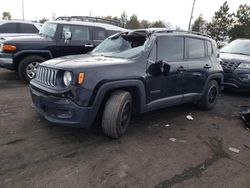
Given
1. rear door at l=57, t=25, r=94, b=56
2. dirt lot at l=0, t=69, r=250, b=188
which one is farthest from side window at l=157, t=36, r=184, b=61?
rear door at l=57, t=25, r=94, b=56

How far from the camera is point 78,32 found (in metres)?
7.77

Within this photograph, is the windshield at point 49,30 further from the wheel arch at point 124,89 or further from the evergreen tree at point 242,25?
the evergreen tree at point 242,25

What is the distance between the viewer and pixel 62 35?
293 inches

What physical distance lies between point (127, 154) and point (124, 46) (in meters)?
2.03

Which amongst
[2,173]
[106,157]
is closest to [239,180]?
[106,157]

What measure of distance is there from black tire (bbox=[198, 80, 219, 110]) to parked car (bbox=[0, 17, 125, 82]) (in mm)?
3825

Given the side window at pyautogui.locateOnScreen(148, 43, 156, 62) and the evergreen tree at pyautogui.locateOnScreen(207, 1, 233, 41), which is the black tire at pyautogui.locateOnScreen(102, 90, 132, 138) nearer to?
the side window at pyautogui.locateOnScreen(148, 43, 156, 62)

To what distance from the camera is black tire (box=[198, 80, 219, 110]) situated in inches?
224

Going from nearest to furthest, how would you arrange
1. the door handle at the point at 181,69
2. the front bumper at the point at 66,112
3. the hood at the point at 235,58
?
the front bumper at the point at 66,112 → the door handle at the point at 181,69 → the hood at the point at 235,58

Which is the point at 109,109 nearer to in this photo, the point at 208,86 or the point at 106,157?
the point at 106,157

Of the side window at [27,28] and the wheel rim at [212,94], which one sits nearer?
the wheel rim at [212,94]

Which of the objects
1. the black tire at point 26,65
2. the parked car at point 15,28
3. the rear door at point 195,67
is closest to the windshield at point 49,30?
the black tire at point 26,65

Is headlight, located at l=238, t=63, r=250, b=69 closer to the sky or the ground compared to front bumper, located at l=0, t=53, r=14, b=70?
closer to the ground

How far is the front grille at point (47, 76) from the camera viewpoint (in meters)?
3.60
